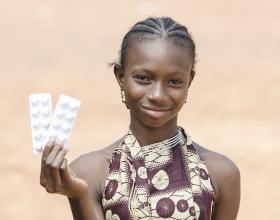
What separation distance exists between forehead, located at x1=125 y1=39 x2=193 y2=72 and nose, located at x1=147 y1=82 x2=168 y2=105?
6 centimetres

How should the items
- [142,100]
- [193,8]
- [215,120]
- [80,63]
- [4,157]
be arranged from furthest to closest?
[193,8]
[80,63]
[215,120]
[4,157]
[142,100]

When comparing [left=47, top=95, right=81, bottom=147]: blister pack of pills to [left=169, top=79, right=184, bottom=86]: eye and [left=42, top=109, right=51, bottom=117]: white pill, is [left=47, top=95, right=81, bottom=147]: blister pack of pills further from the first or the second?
[left=169, top=79, right=184, bottom=86]: eye

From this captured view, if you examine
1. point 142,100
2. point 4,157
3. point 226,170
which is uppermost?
point 142,100

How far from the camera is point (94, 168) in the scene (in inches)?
134

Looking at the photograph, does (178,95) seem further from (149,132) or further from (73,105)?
(73,105)

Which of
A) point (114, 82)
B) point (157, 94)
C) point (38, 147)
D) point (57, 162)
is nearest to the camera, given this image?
point (57, 162)

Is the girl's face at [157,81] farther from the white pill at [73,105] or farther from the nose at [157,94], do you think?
the white pill at [73,105]

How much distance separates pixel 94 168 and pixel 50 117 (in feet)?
1.28

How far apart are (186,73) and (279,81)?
938 cm

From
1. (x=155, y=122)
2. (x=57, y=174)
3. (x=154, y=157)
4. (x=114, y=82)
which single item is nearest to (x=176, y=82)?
(x=155, y=122)

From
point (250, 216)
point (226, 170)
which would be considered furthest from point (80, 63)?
point (226, 170)

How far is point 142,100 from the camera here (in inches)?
133

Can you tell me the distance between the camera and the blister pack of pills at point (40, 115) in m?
3.06

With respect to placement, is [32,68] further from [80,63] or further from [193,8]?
[193,8]
